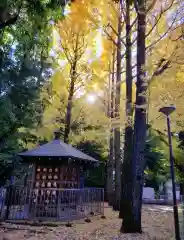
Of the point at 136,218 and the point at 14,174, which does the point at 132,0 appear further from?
the point at 14,174

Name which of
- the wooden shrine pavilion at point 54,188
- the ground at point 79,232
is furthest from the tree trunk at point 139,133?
the wooden shrine pavilion at point 54,188

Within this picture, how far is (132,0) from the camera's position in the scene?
7223mm

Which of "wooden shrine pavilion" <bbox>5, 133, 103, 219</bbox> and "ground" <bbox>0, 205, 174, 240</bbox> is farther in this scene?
"wooden shrine pavilion" <bbox>5, 133, 103, 219</bbox>

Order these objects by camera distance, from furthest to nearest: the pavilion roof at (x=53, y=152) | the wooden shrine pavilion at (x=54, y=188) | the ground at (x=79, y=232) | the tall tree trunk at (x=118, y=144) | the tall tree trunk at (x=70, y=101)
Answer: the tall tree trunk at (x=70, y=101) → the tall tree trunk at (x=118, y=144) → the pavilion roof at (x=53, y=152) → the wooden shrine pavilion at (x=54, y=188) → the ground at (x=79, y=232)

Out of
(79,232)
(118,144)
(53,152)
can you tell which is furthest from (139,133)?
(118,144)

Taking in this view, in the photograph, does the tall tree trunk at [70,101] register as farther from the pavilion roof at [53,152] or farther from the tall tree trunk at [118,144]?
the pavilion roof at [53,152]

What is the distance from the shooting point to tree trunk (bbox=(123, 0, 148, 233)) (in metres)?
5.89

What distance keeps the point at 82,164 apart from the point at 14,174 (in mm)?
3391

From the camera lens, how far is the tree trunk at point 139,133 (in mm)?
5891

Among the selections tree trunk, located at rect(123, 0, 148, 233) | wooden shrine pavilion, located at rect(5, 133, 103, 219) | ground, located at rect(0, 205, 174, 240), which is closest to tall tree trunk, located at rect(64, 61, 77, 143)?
wooden shrine pavilion, located at rect(5, 133, 103, 219)

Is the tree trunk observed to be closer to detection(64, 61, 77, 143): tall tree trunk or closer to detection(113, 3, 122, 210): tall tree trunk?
detection(113, 3, 122, 210): tall tree trunk

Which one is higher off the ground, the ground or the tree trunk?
the tree trunk

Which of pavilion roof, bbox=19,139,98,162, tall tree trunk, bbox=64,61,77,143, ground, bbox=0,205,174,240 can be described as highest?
tall tree trunk, bbox=64,61,77,143

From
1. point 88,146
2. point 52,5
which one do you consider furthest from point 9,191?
point 88,146
